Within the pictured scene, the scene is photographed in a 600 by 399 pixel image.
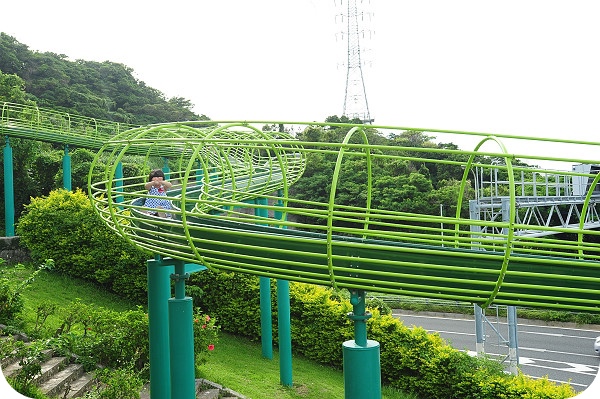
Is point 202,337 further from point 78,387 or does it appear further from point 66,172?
point 66,172

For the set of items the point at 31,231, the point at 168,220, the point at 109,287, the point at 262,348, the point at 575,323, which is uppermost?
the point at 168,220

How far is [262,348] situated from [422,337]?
2546 millimetres

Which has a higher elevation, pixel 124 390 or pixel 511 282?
pixel 511 282

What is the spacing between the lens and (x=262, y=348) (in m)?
9.24

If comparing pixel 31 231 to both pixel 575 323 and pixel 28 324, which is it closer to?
pixel 28 324

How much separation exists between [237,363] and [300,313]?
4.89ft

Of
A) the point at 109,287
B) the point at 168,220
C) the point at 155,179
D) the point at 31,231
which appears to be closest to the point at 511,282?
the point at 168,220

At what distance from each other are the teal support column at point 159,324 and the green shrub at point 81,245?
5.01 metres

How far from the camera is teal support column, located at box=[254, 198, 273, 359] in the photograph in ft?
29.2

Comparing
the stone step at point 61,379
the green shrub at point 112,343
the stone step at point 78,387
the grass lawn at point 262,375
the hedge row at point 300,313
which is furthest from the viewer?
the hedge row at point 300,313

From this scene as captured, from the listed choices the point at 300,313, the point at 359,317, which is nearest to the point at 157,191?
the point at 359,317

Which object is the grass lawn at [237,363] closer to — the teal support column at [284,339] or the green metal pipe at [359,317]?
the teal support column at [284,339]

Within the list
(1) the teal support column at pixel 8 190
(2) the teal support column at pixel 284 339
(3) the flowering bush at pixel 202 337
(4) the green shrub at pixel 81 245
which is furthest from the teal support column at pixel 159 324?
(1) the teal support column at pixel 8 190

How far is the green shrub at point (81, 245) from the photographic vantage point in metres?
10.4
